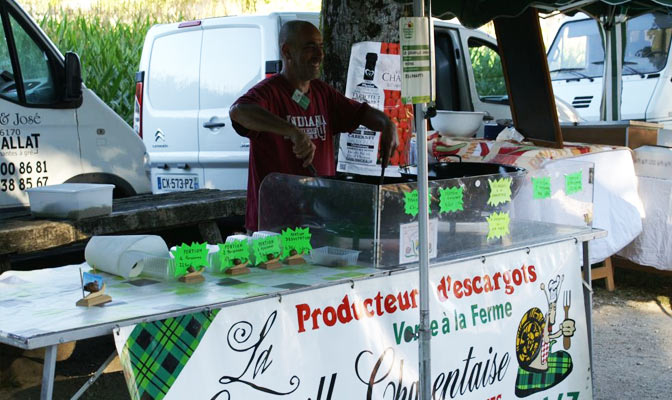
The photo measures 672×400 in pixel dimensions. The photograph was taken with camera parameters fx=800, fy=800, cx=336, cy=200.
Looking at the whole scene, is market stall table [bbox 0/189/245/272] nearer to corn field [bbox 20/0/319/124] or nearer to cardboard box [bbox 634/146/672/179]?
cardboard box [bbox 634/146/672/179]

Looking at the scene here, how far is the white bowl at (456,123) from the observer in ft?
20.0

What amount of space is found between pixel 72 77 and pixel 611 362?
4.03 meters

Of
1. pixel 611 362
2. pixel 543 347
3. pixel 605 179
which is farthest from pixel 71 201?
pixel 605 179

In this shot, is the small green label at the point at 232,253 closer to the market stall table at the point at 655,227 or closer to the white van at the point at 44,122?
the white van at the point at 44,122

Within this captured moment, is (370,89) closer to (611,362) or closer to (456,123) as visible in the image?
(611,362)

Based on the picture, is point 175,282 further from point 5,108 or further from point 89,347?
point 5,108

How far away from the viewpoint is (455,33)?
805cm

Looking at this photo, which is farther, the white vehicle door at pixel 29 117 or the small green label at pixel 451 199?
the white vehicle door at pixel 29 117

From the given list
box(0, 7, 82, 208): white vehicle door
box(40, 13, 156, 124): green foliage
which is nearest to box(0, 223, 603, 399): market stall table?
box(0, 7, 82, 208): white vehicle door

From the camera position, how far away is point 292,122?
138 inches

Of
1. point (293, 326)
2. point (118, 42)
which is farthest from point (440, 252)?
point (118, 42)

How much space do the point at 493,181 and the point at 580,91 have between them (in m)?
6.56

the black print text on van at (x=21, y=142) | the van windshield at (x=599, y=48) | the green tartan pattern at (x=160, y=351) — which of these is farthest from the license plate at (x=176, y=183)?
the van windshield at (x=599, y=48)

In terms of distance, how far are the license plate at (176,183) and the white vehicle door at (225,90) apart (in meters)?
0.16
